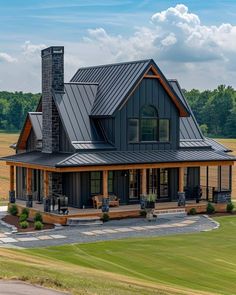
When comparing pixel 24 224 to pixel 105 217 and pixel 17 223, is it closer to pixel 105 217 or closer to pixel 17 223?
pixel 17 223

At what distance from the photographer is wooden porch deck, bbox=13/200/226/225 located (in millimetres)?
30375

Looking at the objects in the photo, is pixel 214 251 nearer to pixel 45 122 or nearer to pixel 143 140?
pixel 143 140

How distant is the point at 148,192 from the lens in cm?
3522

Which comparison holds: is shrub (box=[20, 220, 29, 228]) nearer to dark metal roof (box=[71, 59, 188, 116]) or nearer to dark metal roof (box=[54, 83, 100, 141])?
dark metal roof (box=[54, 83, 100, 141])

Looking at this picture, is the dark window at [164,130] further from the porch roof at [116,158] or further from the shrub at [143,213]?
the shrub at [143,213]

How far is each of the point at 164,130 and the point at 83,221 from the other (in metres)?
8.47

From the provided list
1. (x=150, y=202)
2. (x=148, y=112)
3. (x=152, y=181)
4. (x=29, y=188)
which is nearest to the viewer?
(x=150, y=202)

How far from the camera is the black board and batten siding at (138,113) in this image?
3378cm

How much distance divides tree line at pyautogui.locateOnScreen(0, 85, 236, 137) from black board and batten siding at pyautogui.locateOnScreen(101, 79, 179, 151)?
364 feet

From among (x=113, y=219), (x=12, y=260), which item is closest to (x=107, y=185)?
(x=113, y=219)

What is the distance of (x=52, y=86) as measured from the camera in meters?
34.3

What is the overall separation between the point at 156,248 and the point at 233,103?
135985 millimetres

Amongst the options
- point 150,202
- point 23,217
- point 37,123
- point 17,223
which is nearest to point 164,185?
point 150,202

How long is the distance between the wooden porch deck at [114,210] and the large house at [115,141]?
0.76 metres
